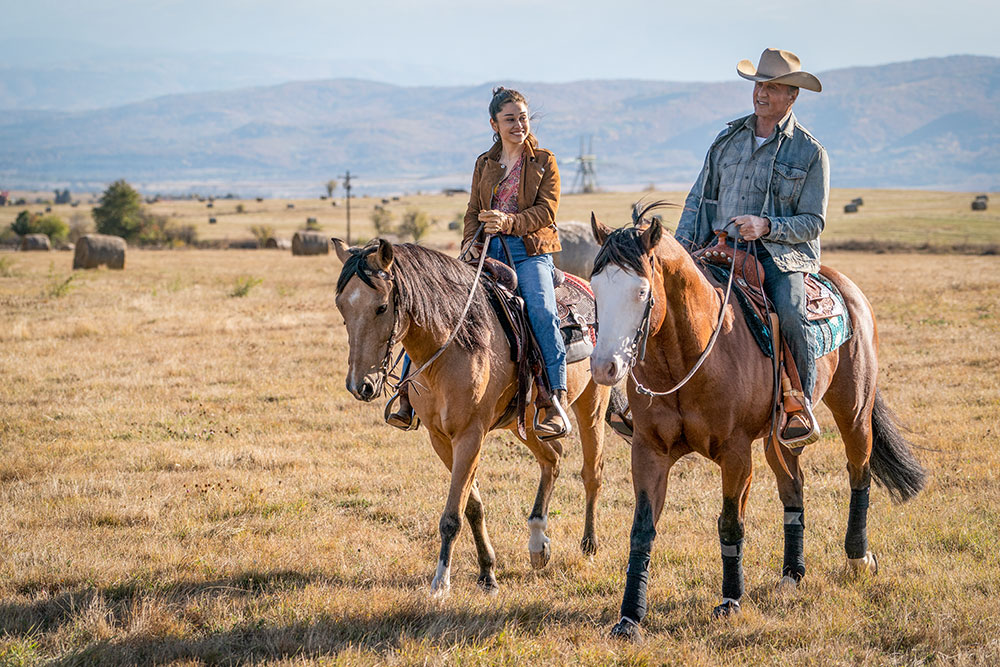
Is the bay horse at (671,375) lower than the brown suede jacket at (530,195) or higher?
lower

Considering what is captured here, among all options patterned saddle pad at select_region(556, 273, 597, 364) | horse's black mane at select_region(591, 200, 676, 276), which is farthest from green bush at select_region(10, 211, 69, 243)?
horse's black mane at select_region(591, 200, 676, 276)

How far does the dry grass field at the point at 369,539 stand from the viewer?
494cm

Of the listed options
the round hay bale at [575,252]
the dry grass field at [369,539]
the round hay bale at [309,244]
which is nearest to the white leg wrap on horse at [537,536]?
the dry grass field at [369,539]

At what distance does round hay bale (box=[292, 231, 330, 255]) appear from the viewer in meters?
42.1

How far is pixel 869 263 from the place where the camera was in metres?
33.8

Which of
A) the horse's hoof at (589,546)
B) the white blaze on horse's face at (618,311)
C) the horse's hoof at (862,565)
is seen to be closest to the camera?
the white blaze on horse's face at (618,311)

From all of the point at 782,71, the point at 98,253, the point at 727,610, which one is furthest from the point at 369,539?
the point at 98,253

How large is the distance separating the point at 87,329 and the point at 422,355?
1309cm

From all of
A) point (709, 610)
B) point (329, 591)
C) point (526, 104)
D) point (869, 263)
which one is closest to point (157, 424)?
point (329, 591)

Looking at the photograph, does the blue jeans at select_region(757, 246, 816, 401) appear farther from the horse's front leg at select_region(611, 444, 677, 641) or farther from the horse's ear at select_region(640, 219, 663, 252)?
the horse's ear at select_region(640, 219, 663, 252)

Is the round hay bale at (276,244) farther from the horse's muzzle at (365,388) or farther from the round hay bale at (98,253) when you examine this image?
the horse's muzzle at (365,388)

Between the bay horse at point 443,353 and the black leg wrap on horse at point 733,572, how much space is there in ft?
4.99

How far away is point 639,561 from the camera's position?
5102 millimetres

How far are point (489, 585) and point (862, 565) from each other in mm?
2647
